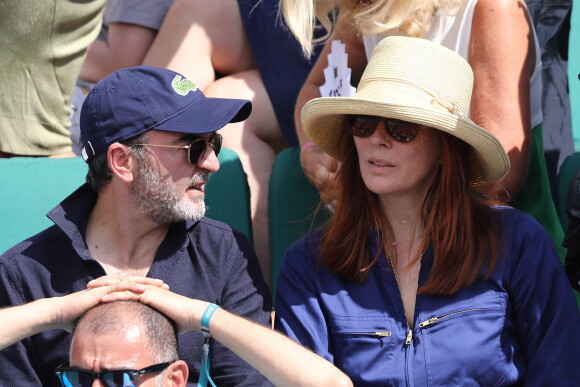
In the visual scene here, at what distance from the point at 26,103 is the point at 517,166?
189 cm

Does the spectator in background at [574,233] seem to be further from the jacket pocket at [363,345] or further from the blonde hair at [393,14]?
the blonde hair at [393,14]

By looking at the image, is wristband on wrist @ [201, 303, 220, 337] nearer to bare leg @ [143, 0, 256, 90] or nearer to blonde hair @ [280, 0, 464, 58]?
blonde hair @ [280, 0, 464, 58]

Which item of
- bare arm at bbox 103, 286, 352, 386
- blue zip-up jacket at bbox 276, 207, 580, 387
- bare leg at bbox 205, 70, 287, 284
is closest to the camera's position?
bare arm at bbox 103, 286, 352, 386

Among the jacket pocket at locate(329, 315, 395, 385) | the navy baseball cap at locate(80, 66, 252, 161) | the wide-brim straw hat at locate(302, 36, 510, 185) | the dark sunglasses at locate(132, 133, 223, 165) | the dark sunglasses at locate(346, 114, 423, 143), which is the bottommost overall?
the jacket pocket at locate(329, 315, 395, 385)

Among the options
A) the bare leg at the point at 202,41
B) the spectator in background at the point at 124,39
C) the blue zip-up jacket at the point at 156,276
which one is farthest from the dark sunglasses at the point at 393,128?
the spectator in background at the point at 124,39

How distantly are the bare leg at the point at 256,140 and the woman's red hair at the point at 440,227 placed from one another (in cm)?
93

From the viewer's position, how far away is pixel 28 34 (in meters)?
3.31

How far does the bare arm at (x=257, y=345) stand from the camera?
2.15m

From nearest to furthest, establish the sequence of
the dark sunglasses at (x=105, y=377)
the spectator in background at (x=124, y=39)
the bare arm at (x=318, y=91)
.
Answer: the dark sunglasses at (x=105, y=377) → the bare arm at (x=318, y=91) → the spectator in background at (x=124, y=39)

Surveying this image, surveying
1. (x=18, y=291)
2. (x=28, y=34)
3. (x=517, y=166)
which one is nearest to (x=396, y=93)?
(x=517, y=166)

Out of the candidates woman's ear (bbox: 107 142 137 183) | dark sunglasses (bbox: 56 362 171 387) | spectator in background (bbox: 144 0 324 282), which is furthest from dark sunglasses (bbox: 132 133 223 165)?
spectator in background (bbox: 144 0 324 282)

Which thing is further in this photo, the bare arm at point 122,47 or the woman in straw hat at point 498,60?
the bare arm at point 122,47

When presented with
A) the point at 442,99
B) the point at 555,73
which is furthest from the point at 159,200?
the point at 555,73

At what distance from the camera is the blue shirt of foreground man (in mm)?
2533
